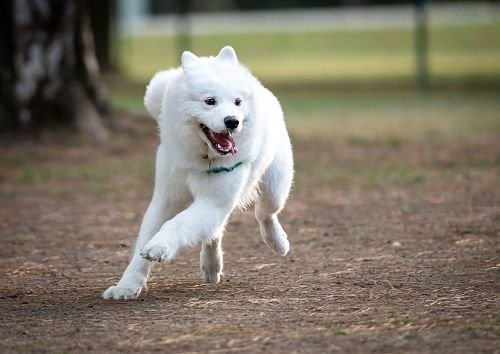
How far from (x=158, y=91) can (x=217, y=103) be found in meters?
0.80

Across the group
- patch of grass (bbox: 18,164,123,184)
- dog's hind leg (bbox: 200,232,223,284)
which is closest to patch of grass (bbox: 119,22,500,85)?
patch of grass (bbox: 18,164,123,184)

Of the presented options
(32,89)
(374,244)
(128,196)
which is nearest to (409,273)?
(374,244)

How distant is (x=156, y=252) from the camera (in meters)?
5.88

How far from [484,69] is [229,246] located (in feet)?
49.6

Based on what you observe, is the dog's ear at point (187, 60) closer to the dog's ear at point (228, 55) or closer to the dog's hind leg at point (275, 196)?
the dog's ear at point (228, 55)

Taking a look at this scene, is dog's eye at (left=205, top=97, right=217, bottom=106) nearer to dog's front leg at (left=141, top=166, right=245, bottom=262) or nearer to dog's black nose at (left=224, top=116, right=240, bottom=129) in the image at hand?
dog's black nose at (left=224, top=116, right=240, bottom=129)

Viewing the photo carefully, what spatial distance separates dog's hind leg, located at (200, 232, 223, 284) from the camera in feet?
21.9

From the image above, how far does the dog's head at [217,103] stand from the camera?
19.6 feet

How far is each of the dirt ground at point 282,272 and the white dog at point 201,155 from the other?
1.17ft

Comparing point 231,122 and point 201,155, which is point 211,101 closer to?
point 231,122

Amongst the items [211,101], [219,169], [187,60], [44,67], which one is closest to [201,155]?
[219,169]

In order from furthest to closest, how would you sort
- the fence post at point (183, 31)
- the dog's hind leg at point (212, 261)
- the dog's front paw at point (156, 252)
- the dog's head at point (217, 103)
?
the fence post at point (183, 31) < the dog's hind leg at point (212, 261) < the dog's head at point (217, 103) < the dog's front paw at point (156, 252)

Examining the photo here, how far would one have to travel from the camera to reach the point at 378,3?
1288 inches

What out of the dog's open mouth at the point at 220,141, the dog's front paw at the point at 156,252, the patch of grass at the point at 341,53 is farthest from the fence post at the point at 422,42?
the dog's front paw at the point at 156,252
